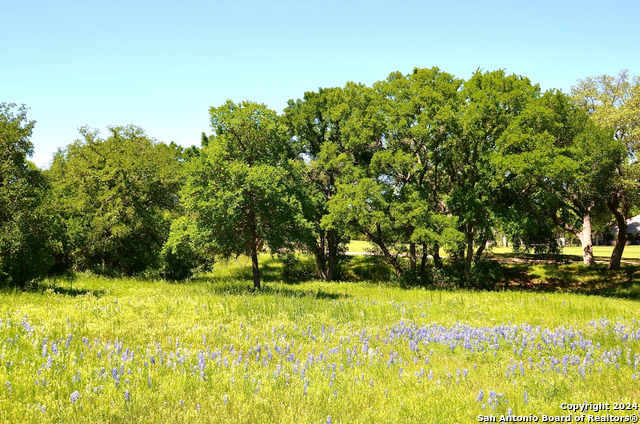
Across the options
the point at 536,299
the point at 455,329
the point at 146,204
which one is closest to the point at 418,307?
the point at 455,329

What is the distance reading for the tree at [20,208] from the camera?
47.6 ft

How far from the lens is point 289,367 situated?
6.92 meters

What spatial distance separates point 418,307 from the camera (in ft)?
45.5

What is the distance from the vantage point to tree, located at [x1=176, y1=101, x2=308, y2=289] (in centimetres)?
1605

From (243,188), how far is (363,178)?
11.3 meters

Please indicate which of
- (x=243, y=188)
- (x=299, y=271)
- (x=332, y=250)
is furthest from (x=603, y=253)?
(x=243, y=188)

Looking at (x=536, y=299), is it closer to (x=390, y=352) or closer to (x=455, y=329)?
(x=455, y=329)

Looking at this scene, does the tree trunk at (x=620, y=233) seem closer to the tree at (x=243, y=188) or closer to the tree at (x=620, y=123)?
the tree at (x=620, y=123)

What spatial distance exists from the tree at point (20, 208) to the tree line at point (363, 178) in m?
0.46

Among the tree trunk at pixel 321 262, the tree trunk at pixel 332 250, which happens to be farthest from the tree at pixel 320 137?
the tree trunk at pixel 321 262

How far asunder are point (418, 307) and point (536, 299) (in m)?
6.40

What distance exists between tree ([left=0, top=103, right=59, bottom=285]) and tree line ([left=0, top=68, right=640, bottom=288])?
18.3 inches

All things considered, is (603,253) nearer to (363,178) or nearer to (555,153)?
(555,153)

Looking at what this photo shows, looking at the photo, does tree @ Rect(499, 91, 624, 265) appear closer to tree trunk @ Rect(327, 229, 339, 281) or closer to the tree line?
the tree line
